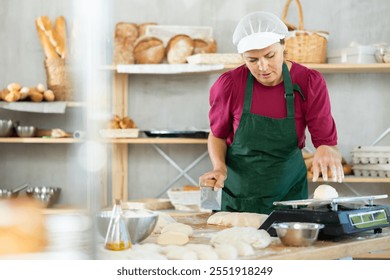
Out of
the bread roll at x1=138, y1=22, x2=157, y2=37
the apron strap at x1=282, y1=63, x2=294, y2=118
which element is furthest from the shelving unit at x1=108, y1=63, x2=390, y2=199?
the apron strap at x1=282, y1=63, x2=294, y2=118

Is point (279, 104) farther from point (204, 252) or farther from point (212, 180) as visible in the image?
point (204, 252)

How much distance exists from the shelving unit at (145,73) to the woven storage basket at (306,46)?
4 cm

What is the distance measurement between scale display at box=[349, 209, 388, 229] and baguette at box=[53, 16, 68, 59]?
2.12 m

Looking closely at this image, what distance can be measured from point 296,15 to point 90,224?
2.88m

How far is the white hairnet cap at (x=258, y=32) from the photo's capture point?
1791 mm

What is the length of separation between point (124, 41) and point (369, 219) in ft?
6.90

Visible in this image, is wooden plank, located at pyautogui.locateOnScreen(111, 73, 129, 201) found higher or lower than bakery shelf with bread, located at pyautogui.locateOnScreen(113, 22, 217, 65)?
lower

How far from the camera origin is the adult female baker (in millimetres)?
1851

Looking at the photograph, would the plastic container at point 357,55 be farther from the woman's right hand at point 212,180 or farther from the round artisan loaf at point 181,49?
the woman's right hand at point 212,180

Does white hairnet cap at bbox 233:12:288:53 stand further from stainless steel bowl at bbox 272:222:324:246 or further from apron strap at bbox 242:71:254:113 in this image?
stainless steel bowl at bbox 272:222:324:246

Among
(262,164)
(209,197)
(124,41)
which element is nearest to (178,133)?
(124,41)

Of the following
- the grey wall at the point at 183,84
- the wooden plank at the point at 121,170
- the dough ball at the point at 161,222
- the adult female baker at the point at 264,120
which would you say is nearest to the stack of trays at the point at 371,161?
the grey wall at the point at 183,84

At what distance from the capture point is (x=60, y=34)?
319 centimetres
